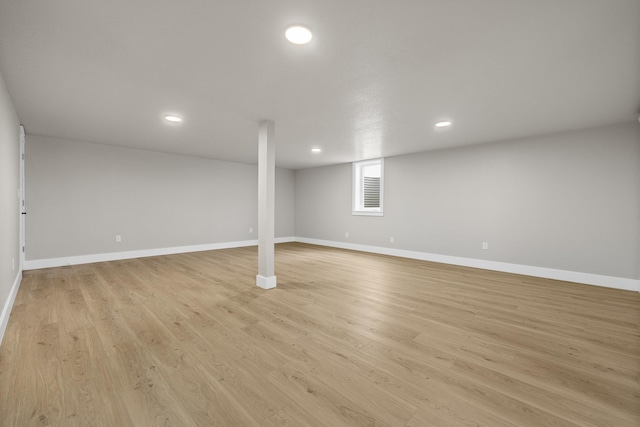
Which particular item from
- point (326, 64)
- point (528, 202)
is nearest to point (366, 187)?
point (528, 202)

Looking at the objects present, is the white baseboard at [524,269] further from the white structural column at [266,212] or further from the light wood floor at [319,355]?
the white structural column at [266,212]

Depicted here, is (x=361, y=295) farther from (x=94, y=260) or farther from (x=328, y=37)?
(x=94, y=260)

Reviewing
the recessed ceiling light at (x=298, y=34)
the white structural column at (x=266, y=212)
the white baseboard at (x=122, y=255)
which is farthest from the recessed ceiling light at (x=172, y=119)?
the white baseboard at (x=122, y=255)

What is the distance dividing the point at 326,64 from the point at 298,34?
0.45 meters

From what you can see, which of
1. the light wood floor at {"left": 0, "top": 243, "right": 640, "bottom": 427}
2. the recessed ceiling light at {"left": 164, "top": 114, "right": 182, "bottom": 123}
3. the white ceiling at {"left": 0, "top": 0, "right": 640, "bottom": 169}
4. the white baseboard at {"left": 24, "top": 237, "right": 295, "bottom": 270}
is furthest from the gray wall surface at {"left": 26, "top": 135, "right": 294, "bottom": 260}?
the recessed ceiling light at {"left": 164, "top": 114, "right": 182, "bottom": 123}

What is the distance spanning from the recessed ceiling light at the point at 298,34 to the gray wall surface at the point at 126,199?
526cm

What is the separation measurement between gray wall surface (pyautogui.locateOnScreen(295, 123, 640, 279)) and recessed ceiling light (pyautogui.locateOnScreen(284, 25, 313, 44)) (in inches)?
172

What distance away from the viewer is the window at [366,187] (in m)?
6.86

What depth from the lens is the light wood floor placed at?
55.7 inches

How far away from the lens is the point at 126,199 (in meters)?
5.49

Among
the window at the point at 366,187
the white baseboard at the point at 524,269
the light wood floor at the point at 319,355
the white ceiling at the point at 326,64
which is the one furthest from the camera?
the window at the point at 366,187

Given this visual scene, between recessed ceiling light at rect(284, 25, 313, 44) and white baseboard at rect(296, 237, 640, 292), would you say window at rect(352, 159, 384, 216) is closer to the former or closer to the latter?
white baseboard at rect(296, 237, 640, 292)

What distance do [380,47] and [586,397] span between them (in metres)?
2.64

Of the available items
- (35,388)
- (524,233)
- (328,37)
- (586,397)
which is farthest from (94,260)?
(524,233)
